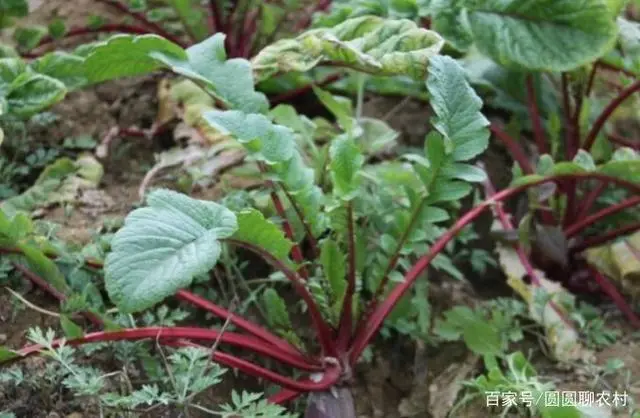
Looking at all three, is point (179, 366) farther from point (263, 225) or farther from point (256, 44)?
point (256, 44)

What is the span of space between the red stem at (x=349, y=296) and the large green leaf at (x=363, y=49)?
18 centimetres

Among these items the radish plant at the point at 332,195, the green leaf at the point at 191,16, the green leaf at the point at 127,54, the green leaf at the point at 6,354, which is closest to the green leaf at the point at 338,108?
the radish plant at the point at 332,195

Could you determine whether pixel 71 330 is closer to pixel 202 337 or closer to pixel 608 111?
pixel 202 337

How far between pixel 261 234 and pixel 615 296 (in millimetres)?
639

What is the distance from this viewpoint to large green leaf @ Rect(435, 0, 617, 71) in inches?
48.6

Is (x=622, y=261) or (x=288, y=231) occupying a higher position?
(x=288, y=231)

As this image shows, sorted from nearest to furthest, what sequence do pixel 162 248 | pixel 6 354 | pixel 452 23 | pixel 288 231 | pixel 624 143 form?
pixel 162 248
pixel 6 354
pixel 288 231
pixel 452 23
pixel 624 143

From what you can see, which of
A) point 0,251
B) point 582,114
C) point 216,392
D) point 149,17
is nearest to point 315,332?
point 216,392

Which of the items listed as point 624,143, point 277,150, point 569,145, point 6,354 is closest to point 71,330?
point 6,354

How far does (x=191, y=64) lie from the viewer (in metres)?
1.14

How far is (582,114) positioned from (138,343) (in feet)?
2.71

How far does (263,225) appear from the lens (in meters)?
0.97

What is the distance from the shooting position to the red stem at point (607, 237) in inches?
53.4

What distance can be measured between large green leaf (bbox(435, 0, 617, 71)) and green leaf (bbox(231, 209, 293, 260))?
0.48m
